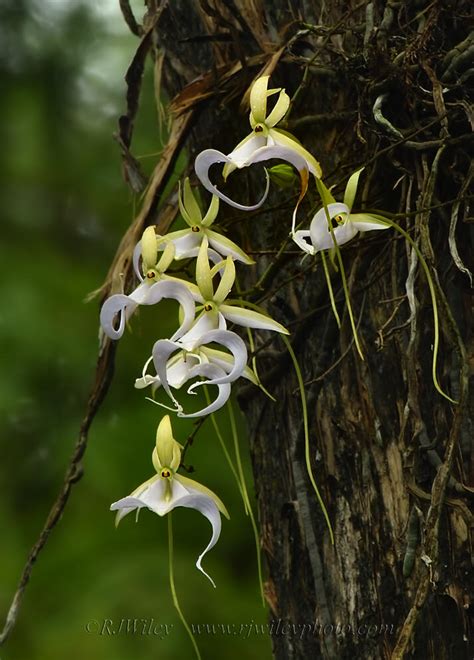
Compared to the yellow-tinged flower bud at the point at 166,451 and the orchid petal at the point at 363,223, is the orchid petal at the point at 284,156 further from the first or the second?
the yellow-tinged flower bud at the point at 166,451

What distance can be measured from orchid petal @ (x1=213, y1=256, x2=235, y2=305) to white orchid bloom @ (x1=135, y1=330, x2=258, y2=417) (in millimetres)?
55

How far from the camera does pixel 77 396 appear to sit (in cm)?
276

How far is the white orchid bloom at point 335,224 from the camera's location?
1175 mm

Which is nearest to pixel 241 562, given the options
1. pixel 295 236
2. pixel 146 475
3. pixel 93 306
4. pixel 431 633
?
pixel 146 475

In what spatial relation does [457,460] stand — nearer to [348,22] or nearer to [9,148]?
[348,22]

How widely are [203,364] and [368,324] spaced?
354mm

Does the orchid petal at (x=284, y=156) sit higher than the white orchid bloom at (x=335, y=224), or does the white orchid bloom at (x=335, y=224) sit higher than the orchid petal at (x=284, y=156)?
the orchid petal at (x=284, y=156)

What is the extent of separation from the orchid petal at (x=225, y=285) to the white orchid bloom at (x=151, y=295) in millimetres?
34

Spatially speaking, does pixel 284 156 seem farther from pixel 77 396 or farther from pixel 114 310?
pixel 77 396

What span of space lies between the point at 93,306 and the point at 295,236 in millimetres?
1634

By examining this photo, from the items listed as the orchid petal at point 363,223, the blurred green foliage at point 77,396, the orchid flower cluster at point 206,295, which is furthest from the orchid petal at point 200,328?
the blurred green foliage at point 77,396

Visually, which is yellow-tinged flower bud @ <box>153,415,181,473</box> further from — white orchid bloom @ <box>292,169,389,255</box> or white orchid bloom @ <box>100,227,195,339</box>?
white orchid bloom @ <box>292,169,389,255</box>
